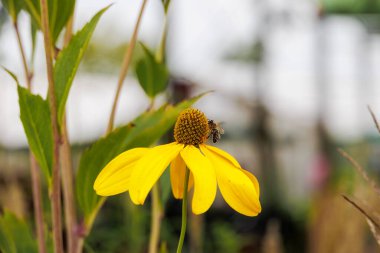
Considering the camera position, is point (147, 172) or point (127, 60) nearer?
point (147, 172)

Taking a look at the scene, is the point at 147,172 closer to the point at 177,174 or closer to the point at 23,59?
the point at 177,174

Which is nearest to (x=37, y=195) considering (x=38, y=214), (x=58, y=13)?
(x=38, y=214)

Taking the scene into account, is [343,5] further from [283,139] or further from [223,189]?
[223,189]

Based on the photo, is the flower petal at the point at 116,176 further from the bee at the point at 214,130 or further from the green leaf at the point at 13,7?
the green leaf at the point at 13,7

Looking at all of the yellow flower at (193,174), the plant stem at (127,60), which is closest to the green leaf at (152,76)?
the plant stem at (127,60)

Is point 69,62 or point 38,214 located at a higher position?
point 69,62

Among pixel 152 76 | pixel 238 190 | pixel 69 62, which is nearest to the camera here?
pixel 238 190

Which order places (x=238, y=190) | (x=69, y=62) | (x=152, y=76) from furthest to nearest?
(x=152, y=76) < (x=69, y=62) < (x=238, y=190)

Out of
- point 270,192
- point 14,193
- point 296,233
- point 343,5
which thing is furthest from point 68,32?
point 343,5
